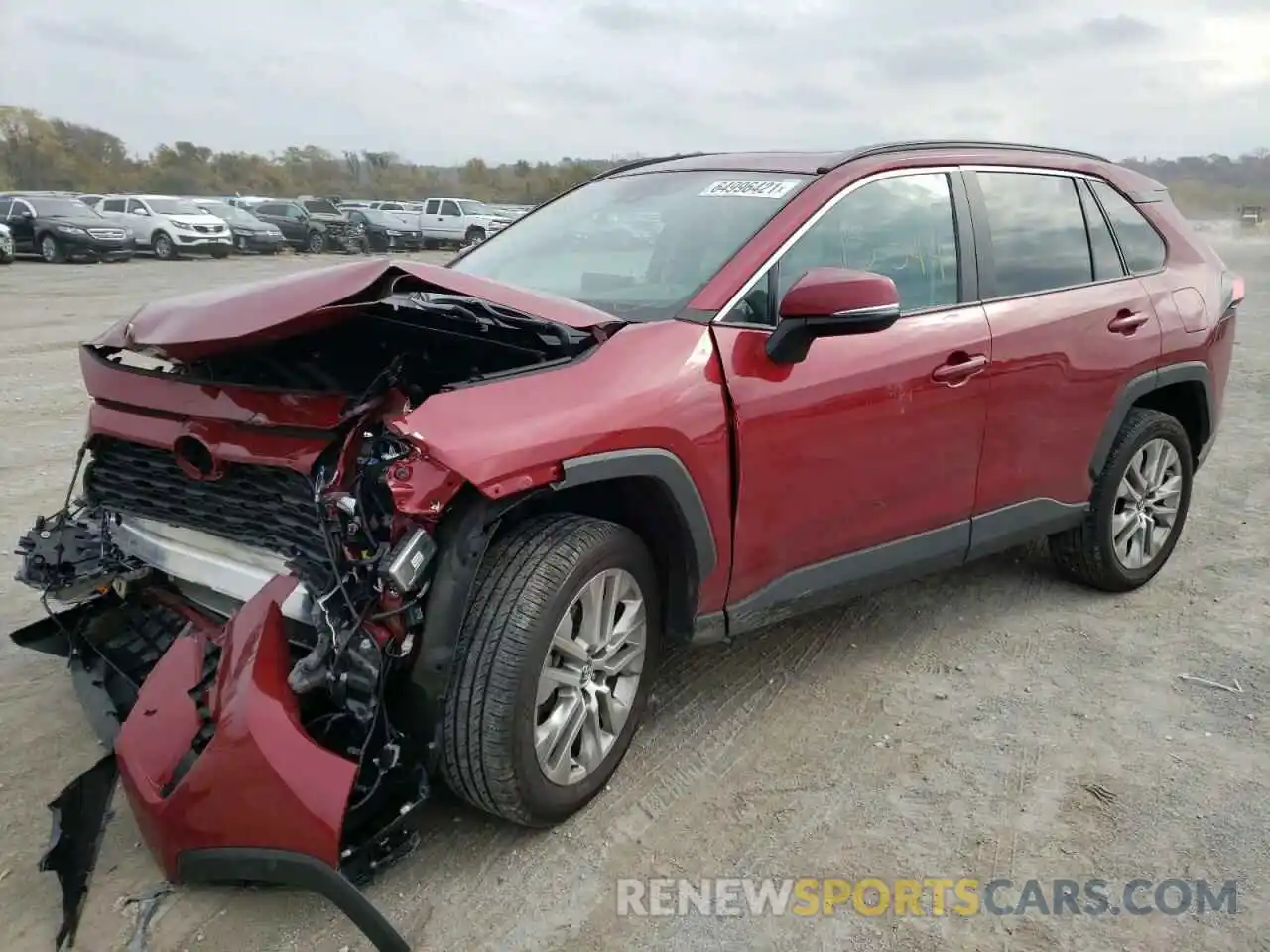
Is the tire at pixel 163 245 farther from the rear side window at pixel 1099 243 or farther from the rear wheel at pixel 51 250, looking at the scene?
the rear side window at pixel 1099 243

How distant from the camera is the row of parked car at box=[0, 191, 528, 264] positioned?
902 inches

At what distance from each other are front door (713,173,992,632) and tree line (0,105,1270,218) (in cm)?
4332

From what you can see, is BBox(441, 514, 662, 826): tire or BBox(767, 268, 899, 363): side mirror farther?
BBox(767, 268, 899, 363): side mirror

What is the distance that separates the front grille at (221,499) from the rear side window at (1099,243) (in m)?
3.31

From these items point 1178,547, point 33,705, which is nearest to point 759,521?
point 33,705

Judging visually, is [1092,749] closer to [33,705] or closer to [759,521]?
[759,521]

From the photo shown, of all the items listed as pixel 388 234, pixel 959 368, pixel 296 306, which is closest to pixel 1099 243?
pixel 959 368

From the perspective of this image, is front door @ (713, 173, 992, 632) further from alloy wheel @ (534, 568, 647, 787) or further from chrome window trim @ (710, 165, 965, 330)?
alloy wheel @ (534, 568, 647, 787)

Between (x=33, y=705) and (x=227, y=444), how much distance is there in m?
1.38

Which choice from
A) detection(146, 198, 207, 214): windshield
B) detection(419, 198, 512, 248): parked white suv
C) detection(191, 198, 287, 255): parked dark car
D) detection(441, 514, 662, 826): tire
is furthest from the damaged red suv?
detection(419, 198, 512, 248): parked white suv

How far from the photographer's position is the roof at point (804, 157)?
11.5 ft

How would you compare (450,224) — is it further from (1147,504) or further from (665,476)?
(665,476)

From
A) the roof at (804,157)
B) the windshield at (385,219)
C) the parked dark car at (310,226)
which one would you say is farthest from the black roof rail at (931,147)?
the windshield at (385,219)

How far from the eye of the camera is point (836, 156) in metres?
3.52
